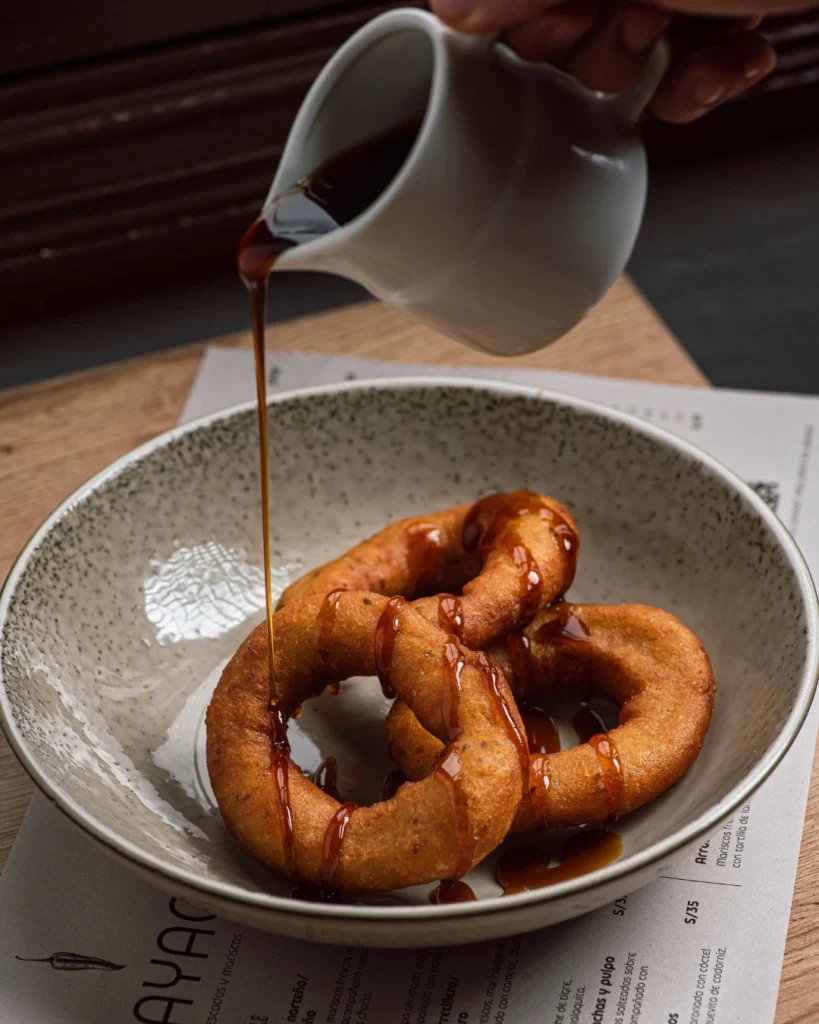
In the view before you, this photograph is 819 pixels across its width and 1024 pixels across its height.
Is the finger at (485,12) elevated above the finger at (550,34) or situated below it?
above

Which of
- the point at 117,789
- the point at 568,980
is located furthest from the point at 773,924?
the point at 117,789

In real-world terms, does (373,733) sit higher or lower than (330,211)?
lower

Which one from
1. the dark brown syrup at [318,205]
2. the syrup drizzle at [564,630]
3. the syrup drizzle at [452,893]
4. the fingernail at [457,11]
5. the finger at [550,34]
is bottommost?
the syrup drizzle at [452,893]

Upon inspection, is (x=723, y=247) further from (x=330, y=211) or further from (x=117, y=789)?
(x=117, y=789)

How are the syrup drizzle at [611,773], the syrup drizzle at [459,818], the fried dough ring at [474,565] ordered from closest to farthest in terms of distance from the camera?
the syrup drizzle at [459,818] → the syrup drizzle at [611,773] → the fried dough ring at [474,565]

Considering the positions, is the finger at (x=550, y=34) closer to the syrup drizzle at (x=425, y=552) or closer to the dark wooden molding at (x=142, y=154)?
the syrup drizzle at (x=425, y=552)

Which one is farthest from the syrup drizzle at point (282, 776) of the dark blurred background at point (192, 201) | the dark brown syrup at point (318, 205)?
the dark blurred background at point (192, 201)

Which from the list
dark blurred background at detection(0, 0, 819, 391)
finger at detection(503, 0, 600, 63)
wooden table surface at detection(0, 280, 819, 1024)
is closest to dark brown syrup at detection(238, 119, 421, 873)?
finger at detection(503, 0, 600, 63)
